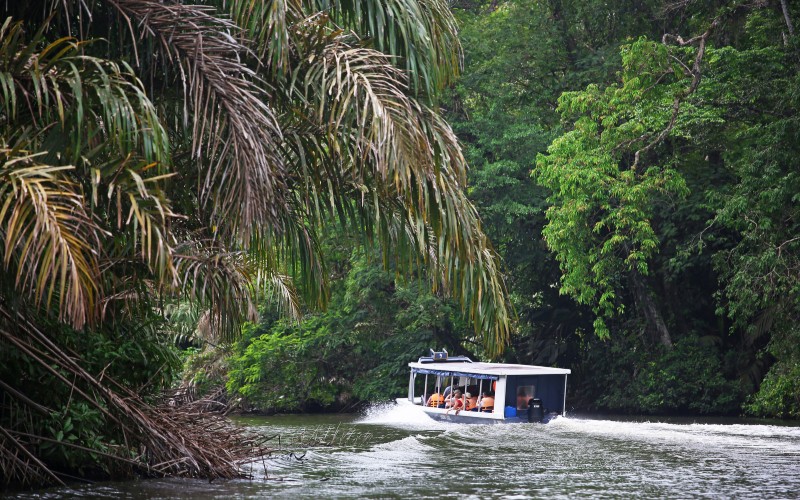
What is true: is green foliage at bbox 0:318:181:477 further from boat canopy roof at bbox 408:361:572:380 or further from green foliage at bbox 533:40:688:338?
green foliage at bbox 533:40:688:338

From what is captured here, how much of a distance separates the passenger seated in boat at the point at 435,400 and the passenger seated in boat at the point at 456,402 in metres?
0.50

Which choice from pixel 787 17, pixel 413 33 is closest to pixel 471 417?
pixel 787 17

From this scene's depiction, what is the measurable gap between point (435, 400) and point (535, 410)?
10.9ft

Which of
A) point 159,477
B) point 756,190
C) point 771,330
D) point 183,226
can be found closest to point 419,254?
point 183,226

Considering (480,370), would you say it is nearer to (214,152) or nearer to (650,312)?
(650,312)

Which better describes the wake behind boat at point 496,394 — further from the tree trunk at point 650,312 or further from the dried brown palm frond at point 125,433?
the dried brown palm frond at point 125,433

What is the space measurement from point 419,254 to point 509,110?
2175 centimetres

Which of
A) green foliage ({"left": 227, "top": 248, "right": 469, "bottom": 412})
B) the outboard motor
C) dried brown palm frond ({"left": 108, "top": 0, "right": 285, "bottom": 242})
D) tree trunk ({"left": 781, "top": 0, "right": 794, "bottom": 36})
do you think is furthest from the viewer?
green foliage ({"left": 227, "top": 248, "right": 469, "bottom": 412})

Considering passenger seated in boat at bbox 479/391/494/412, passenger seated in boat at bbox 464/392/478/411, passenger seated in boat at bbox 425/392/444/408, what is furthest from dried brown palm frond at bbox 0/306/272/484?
passenger seated in boat at bbox 425/392/444/408

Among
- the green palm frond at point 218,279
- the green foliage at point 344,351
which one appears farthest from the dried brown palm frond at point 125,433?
the green foliage at point 344,351

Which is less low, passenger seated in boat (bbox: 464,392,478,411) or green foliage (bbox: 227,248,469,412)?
green foliage (bbox: 227,248,469,412)

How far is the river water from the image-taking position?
1102 cm

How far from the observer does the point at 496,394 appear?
23391 mm

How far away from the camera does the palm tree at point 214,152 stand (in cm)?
750
